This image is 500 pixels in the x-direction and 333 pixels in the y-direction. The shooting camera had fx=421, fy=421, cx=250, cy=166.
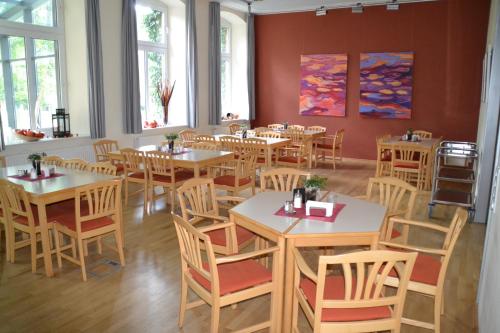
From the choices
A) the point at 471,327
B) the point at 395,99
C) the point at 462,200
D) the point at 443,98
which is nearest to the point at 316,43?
the point at 395,99

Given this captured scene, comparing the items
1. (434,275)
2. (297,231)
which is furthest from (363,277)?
(434,275)

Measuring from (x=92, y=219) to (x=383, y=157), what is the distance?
522 cm

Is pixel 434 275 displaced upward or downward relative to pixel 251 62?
downward

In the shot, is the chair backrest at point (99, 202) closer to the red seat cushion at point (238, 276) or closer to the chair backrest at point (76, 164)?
the chair backrest at point (76, 164)

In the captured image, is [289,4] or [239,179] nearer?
[239,179]

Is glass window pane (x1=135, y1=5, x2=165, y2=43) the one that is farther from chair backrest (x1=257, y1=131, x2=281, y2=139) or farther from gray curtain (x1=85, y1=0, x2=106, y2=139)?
chair backrest (x1=257, y1=131, x2=281, y2=139)

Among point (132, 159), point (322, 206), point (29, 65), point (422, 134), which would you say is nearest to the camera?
point (322, 206)

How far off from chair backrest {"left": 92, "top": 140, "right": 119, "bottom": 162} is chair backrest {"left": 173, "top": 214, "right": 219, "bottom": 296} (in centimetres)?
400

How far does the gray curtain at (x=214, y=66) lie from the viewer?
900 centimetres

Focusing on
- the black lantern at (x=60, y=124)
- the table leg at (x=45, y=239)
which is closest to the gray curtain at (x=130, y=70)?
the black lantern at (x=60, y=124)

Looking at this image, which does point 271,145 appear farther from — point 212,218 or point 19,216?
point 19,216

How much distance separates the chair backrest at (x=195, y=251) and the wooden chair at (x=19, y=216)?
1625mm

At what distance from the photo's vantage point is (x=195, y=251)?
2.50 meters

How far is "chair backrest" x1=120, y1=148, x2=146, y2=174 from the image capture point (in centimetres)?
548
